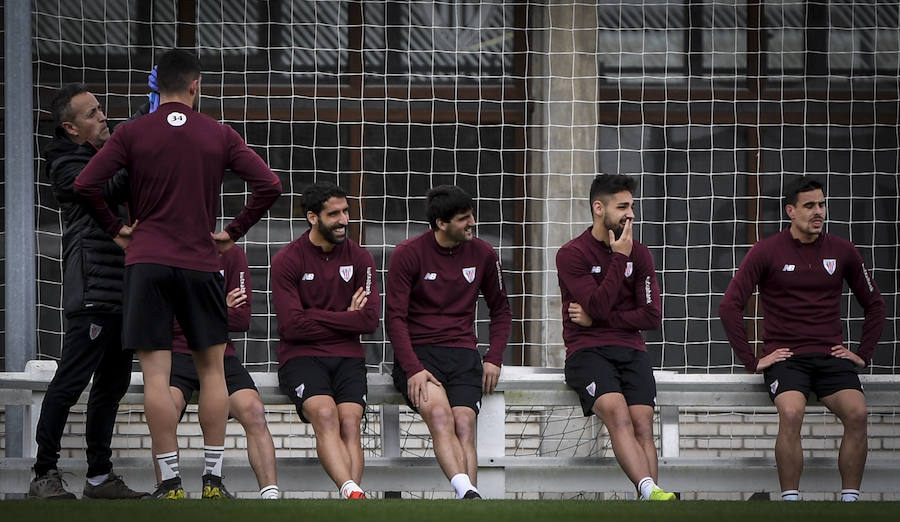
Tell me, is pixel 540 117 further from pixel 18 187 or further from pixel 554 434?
pixel 18 187

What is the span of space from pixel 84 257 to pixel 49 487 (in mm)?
970

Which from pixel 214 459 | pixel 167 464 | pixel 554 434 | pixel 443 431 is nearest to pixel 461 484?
pixel 443 431

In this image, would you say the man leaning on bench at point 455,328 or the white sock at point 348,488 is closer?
the man leaning on bench at point 455,328

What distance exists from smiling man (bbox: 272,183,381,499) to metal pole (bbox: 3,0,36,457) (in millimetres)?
1254

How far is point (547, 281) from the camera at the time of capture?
355 inches

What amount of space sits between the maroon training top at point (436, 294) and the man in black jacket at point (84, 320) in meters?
1.39

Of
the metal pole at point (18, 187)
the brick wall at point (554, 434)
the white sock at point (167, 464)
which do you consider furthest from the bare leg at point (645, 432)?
the metal pole at point (18, 187)

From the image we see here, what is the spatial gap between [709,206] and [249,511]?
215 inches

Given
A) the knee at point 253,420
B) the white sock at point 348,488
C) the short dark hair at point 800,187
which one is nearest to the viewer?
the white sock at point 348,488

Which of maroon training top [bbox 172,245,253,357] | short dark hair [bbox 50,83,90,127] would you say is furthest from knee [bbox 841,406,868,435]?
short dark hair [bbox 50,83,90,127]

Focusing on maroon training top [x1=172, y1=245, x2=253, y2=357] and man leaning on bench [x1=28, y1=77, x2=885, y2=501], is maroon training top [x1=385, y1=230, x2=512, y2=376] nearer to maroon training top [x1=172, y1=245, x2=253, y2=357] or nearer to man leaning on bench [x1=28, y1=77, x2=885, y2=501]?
man leaning on bench [x1=28, y1=77, x2=885, y2=501]

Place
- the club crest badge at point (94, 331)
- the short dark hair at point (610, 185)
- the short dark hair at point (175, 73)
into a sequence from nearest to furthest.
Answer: the short dark hair at point (175, 73)
the club crest badge at point (94, 331)
the short dark hair at point (610, 185)

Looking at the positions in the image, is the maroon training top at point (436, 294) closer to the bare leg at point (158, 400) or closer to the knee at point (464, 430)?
the knee at point (464, 430)

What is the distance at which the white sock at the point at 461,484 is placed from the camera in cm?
602
